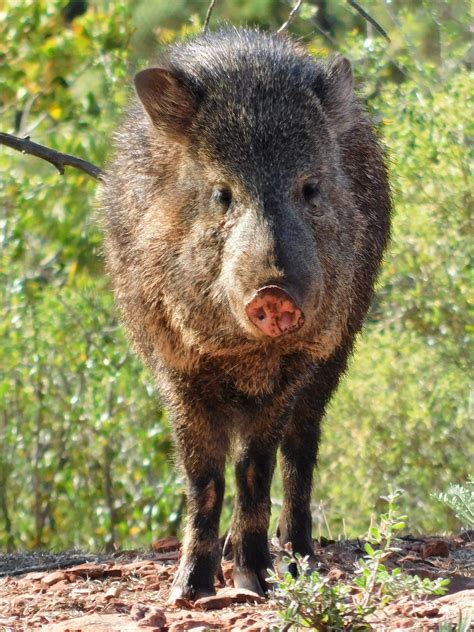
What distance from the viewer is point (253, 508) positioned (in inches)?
156

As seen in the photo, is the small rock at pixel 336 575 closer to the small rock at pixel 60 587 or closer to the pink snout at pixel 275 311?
the small rock at pixel 60 587

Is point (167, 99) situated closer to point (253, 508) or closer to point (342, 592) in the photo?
point (253, 508)

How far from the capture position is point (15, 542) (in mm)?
8125

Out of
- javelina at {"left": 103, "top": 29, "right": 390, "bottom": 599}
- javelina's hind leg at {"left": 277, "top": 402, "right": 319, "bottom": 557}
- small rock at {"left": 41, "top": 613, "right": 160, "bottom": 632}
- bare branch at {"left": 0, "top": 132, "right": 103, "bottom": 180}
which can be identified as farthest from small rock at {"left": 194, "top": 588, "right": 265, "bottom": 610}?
bare branch at {"left": 0, "top": 132, "right": 103, "bottom": 180}

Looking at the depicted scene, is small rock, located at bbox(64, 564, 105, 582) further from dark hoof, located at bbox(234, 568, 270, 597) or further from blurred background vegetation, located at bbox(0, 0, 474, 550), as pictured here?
blurred background vegetation, located at bbox(0, 0, 474, 550)

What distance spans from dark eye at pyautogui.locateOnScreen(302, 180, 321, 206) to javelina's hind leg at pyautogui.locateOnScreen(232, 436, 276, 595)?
0.79m

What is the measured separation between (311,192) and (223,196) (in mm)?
272

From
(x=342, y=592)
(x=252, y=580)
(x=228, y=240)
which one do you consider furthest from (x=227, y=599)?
(x=228, y=240)

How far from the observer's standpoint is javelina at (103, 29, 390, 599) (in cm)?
361

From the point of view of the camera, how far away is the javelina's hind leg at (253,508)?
3926 mm

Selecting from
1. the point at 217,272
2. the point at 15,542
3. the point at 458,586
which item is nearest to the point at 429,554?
the point at 458,586

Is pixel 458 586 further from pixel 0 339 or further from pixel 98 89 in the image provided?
pixel 98 89

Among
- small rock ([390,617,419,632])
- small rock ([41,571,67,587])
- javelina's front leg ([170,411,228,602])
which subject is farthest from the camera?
small rock ([41,571,67,587])

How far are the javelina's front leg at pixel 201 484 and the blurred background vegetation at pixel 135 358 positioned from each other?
137 inches
